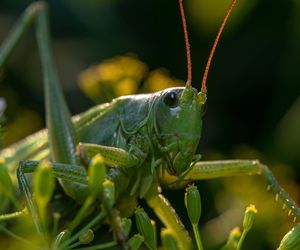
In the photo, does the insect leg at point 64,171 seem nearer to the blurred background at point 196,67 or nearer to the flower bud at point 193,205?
the flower bud at point 193,205

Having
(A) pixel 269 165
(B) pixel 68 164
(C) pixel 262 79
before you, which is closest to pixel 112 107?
(B) pixel 68 164

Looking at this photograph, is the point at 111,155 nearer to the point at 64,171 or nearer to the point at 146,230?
the point at 64,171

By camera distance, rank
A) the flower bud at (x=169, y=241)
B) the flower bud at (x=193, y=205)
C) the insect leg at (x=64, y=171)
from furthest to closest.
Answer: the insect leg at (x=64, y=171), the flower bud at (x=193, y=205), the flower bud at (x=169, y=241)

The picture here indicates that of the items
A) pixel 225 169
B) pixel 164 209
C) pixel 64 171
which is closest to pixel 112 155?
pixel 64 171

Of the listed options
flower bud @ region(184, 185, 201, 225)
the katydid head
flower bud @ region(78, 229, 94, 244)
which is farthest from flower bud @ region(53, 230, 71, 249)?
the katydid head

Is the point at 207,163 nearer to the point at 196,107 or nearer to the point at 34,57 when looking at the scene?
the point at 196,107

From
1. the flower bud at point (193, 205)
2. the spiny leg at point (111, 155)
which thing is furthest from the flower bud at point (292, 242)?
the spiny leg at point (111, 155)
